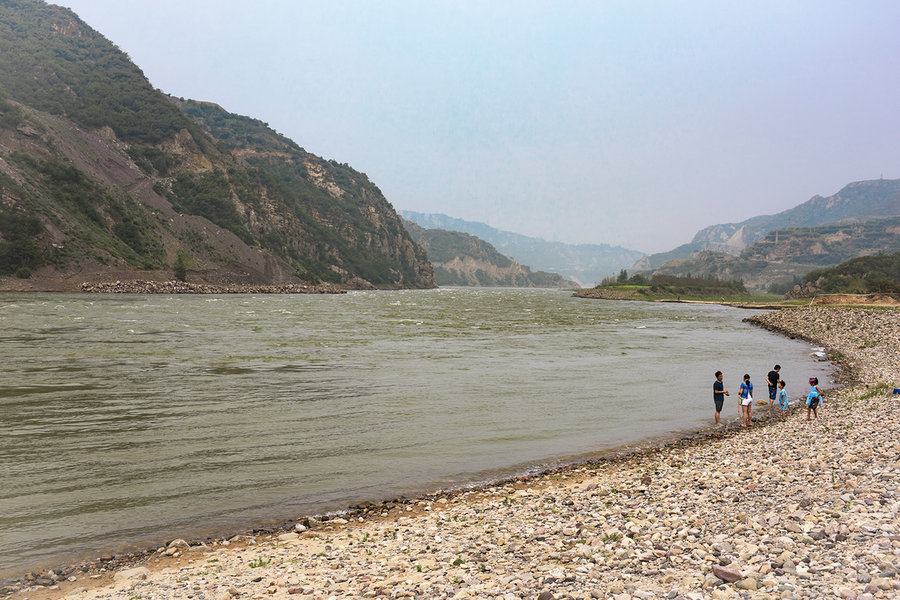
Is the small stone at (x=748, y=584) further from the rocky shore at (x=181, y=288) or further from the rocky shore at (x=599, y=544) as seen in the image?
the rocky shore at (x=181, y=288)

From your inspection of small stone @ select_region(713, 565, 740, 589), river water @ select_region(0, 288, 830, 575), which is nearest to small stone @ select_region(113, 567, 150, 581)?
river water @ select_region(0, 288, 830, 575)

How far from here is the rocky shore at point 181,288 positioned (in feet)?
377

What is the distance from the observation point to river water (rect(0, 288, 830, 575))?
13008 millimetres

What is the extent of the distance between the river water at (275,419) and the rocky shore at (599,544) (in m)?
1.70

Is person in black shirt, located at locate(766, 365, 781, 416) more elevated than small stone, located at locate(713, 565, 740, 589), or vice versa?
small stone, located at locate(713, 565, 740, 589)

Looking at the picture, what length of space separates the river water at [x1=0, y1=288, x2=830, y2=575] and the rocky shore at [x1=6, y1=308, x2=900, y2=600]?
5.59ft

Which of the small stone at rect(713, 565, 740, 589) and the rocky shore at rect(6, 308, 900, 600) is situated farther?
the rocky shore at rect(6, 308, 900, 600)

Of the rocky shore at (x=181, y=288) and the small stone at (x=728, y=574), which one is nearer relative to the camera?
the small stone at (x=728, y=574)

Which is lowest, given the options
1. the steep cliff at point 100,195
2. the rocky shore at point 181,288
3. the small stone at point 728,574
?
the small stone at point 728,574

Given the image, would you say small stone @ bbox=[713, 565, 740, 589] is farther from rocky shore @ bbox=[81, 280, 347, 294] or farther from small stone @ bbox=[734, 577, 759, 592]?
rocky shore @ bbox=[81, 280, 347, 294]

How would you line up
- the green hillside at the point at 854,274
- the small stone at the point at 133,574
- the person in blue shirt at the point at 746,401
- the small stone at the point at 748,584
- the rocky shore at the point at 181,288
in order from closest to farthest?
the small stone at the point at 748,584, the small stone at the point at 133,574, the person in blue shirt at the point at 746,401, the rocky shore at the point at 181,288, the green hillside at the point at 854,274

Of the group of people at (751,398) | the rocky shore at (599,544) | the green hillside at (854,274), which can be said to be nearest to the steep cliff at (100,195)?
the rocky shore at (599,544)

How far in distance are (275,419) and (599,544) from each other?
49.5 feet

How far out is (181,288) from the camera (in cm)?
13425
